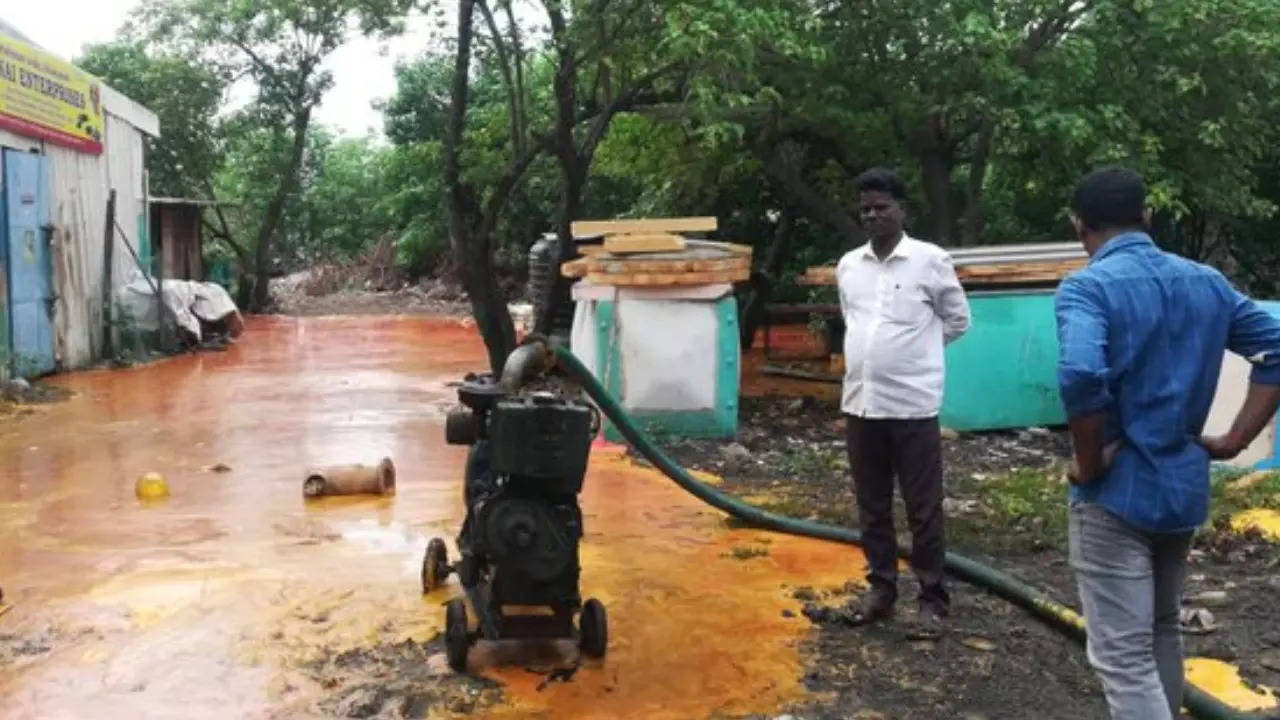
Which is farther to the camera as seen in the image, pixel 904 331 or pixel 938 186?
pixel 938 186

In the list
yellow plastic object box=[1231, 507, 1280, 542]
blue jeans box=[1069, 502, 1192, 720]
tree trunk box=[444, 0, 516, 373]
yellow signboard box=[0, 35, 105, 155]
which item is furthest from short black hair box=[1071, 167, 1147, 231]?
yellow signboard box=[0, 35, 105, 155]

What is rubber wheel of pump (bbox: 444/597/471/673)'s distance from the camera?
4492 mm

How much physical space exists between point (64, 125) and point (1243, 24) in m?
12.5

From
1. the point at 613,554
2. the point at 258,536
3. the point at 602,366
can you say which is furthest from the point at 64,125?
the point at 613,554

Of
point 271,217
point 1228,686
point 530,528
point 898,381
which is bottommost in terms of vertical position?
point 1228,686

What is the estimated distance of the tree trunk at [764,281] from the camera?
15.9 m

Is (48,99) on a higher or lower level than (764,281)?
higher

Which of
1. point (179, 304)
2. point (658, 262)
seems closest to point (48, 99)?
point (179, 304)

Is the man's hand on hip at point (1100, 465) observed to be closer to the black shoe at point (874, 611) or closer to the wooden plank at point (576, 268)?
the black shoe at point (874, 611)

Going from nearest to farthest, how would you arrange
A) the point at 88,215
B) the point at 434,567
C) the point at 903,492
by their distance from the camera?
the point at 903,492, the point at 434,567, the point at 88,215

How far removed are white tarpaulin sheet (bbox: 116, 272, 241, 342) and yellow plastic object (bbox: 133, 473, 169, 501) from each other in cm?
946

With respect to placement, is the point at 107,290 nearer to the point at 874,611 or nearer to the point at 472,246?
the point at 472,246

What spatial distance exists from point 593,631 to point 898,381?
152cm

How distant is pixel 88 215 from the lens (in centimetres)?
1595
